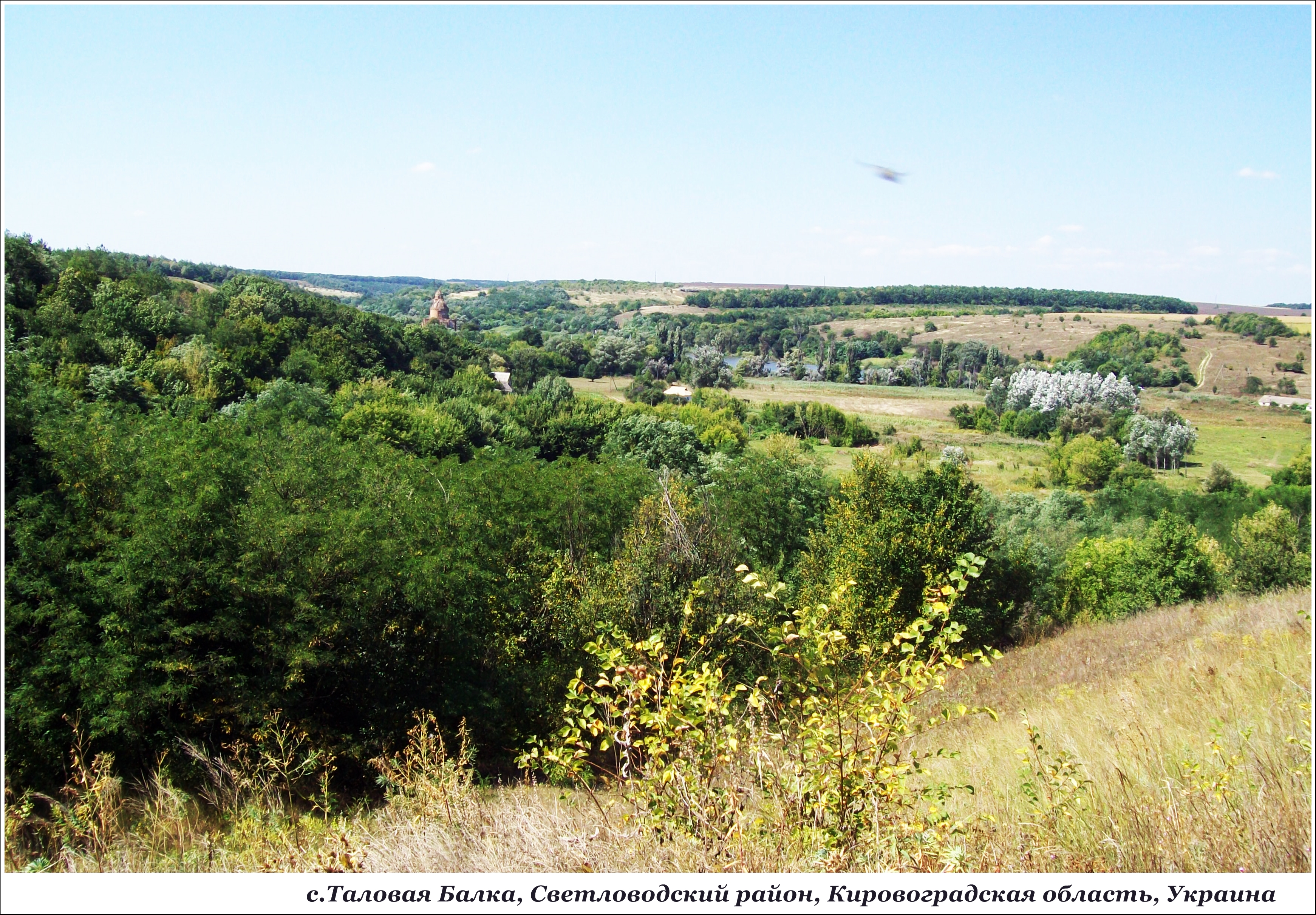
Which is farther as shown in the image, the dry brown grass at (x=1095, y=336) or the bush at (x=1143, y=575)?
the dry brown grass at (x=1095, y=336)

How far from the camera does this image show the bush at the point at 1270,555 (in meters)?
20.2

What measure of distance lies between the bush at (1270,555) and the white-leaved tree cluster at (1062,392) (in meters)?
42.5

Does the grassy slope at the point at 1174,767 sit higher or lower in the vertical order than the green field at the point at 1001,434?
higher

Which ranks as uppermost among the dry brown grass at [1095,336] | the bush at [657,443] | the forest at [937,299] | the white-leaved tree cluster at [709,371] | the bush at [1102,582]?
the forest at [937,299]

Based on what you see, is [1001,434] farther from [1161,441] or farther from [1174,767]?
[1174,767]

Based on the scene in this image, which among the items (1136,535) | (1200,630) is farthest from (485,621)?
(1136,535)

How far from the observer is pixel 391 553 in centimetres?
1363

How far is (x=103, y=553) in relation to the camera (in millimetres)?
11992

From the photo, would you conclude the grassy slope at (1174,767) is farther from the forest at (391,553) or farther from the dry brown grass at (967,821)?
the forest at (391,553)

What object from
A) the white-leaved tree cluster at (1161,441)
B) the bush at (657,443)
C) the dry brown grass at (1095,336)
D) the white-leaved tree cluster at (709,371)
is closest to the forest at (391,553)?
the bush at (657,443)

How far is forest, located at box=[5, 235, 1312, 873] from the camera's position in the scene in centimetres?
1098

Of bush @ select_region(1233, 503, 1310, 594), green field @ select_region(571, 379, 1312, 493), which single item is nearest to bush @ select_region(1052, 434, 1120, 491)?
green field @ select_region(571, 379, 1312, 493)

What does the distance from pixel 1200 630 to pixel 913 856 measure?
37.2 ft

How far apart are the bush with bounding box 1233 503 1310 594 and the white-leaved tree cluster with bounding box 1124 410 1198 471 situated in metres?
26.3
